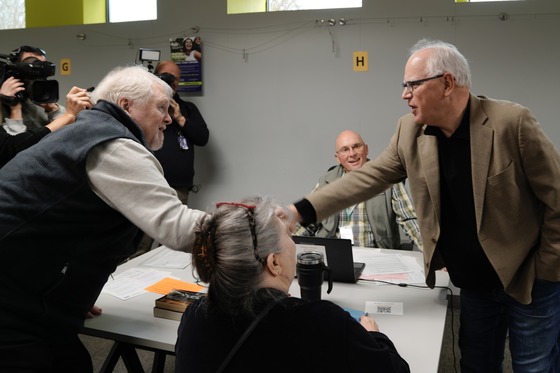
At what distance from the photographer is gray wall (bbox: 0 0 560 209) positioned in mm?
3564

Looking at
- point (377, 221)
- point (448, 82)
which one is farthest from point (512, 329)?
point (377, 221)

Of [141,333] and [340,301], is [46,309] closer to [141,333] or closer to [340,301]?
[141,333]

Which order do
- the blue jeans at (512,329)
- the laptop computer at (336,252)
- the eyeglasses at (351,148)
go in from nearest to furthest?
1. the blue jeans at (512,329)
2. the laptop computer at (336,252)
3. the eyeglasses at (351,148)

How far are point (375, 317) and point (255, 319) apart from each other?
2.49 feet

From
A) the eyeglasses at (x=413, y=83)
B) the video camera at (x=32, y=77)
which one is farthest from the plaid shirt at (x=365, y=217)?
the video camera at (x=32, y=77)

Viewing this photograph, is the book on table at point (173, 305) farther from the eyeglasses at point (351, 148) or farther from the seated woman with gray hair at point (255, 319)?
the eyeglasses at point (351, 148)

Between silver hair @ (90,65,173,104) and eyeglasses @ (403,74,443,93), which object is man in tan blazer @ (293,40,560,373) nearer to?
eyeglasses @ (403,74,443,93)

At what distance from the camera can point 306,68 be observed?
3965 mm

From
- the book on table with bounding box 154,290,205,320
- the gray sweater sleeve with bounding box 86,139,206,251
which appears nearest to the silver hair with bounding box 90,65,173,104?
the gray sweater sleeve with bounding box 86,139,206,251

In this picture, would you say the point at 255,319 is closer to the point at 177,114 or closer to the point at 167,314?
the point at 167,314

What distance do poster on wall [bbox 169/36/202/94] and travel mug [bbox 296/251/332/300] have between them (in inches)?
112

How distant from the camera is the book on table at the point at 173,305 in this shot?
167 centimetres

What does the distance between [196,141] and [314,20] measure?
53.0 inches

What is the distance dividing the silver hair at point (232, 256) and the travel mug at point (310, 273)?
46 cm
